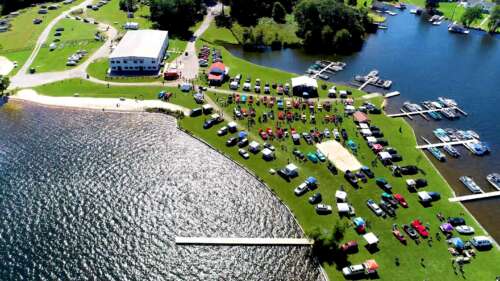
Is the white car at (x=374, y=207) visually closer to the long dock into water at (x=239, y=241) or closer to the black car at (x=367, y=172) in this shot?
the black car at (x=367, y=172)

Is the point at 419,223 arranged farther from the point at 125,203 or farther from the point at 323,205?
the point at 125,203

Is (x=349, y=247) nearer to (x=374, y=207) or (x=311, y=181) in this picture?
(x=374, y=207)

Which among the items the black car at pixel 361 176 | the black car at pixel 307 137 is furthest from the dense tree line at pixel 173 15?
the black car at pixel 361 176

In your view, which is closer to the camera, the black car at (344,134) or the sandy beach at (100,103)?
the black car at (344,134)

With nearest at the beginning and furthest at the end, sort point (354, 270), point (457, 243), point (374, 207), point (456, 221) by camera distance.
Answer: point (354, 270), point (457, 243), point (456, 221), point (374, 207)

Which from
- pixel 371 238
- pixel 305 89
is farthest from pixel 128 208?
pixel 305 89

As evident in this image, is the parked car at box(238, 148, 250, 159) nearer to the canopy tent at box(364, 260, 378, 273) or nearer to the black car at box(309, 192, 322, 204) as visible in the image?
the black car at box(309, 192, 322, 204)

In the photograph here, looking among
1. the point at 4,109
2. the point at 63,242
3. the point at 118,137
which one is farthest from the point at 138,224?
the point at 4,109
